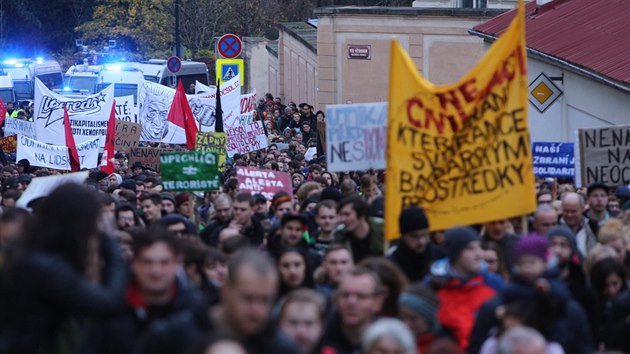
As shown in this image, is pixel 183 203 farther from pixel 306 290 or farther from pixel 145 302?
pixel 145 302

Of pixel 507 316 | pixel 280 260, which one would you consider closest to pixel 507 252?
pixel 280 260

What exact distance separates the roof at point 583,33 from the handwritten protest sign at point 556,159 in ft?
13.4

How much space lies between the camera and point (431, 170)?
10000 mm

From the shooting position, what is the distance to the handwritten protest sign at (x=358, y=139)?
13.0 metres

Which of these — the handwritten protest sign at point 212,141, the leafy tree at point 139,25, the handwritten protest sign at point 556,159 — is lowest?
the handwritten protest sign at point 556,159

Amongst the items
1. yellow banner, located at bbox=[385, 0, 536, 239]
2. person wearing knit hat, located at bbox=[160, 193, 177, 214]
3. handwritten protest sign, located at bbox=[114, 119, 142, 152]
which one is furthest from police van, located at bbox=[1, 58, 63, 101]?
yellow banner, located at bbox=[385, 0, 536, 239]

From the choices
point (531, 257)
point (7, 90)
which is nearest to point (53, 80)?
point (7, 90)

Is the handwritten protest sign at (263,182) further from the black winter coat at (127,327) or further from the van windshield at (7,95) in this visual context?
the van windshield at (7,95)

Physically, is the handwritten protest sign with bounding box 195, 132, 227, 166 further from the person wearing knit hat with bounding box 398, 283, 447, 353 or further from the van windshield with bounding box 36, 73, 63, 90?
the van windshield with bounding box 36, 73, 63, 90

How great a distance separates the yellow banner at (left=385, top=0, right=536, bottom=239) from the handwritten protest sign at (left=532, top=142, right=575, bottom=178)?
6079mm

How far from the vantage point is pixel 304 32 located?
46.3 m

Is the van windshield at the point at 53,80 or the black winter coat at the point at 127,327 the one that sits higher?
the van windshield at the point at 53,80

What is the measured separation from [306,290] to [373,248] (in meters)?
3.48

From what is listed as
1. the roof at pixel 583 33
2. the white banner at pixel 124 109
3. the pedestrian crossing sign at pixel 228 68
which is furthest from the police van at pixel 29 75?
the roof at pixel 583 33
